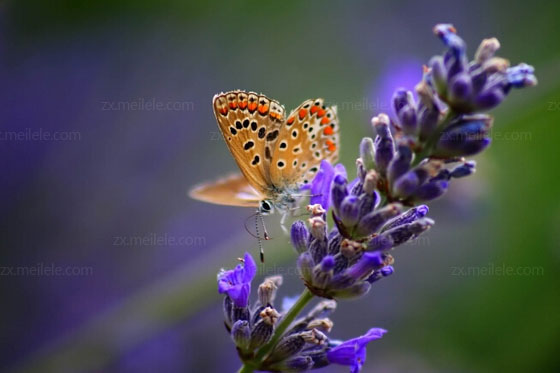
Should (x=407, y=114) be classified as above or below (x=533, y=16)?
below

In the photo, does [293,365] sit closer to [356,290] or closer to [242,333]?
[242,333]

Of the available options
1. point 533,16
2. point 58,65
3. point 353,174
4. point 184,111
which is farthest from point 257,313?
point 533,16

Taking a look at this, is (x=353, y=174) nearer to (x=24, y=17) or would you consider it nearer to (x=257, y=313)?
(x=257, y=313)

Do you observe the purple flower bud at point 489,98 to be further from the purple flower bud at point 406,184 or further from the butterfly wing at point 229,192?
the butterfly wing at point 229,192

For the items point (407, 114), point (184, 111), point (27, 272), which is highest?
point (184, 111)

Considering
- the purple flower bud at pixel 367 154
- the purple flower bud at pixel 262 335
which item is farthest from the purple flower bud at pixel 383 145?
the purple flower bud at pixel 262 335

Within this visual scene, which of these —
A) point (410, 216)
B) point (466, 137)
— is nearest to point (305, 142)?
point (410, 216)
